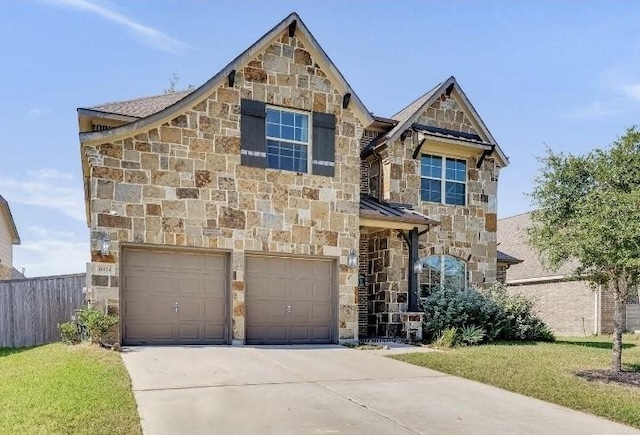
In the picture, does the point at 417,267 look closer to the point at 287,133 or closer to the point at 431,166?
the point at 431,166

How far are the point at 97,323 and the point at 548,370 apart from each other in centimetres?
925

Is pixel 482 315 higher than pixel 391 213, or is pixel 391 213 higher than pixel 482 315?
pixel 391 213

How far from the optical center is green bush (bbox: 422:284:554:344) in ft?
49.1

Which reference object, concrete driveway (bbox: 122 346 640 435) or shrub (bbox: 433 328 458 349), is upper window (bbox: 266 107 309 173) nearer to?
concrete driveway (bbox: 122 346 640 435)

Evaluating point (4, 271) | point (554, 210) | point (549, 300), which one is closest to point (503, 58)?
point (554, 210)

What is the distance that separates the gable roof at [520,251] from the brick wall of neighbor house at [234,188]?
13.2 metres

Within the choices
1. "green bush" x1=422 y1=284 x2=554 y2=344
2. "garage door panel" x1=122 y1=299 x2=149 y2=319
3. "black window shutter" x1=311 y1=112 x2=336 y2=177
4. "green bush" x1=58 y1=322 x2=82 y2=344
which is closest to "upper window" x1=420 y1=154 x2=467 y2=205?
"green bush" x1=422 y1=284 x2=554 y2=344

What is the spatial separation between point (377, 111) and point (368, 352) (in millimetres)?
9970

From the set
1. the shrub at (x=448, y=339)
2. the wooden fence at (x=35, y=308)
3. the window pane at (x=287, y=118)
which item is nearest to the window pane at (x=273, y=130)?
the window pane at (x=287, y=118)

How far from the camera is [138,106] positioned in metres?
15.0

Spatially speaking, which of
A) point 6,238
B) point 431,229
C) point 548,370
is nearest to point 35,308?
point 431,229

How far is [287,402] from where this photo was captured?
736 cm

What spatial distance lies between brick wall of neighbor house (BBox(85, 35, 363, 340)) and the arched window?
3.59m

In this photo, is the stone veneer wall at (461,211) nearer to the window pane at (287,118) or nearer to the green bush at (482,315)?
the green bush at (482,315)
